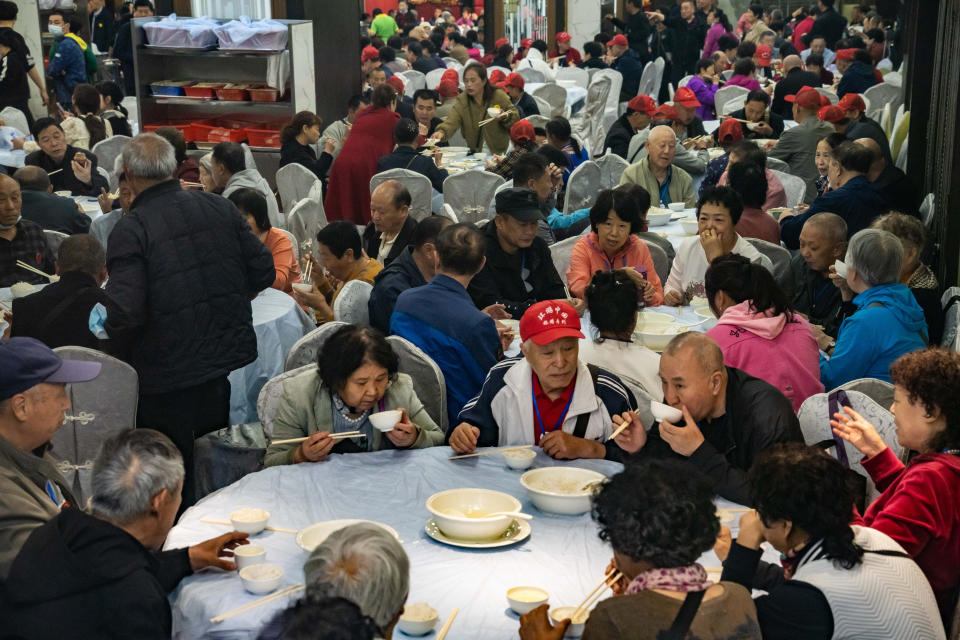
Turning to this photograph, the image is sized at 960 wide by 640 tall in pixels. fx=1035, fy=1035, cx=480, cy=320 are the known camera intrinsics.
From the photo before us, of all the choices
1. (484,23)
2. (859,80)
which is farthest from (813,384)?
(484,23)

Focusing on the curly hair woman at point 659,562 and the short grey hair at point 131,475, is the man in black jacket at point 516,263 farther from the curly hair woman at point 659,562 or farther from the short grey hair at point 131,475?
the curly hair woman at point 659,562

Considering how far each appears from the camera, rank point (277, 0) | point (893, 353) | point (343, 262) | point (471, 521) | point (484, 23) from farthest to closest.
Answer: point (484, 23) < point (277, 0) < point (343, 262) < point (893, 353) < point (471, 521)

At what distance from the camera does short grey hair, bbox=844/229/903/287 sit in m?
3.99

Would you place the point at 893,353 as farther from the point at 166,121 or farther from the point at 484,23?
the point at 484,23

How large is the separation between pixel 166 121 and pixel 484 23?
409 inches

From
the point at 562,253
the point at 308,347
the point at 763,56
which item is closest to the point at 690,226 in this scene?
the point at 562,253

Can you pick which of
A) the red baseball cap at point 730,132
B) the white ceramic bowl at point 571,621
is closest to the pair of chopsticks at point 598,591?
the white ceramic bowl at point 571,621

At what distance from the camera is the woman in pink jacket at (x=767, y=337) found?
143 inches

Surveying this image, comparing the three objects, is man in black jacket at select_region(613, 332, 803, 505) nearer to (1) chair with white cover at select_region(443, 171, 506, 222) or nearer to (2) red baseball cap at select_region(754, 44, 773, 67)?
(1) chair with white cover at select_region(443, 171, 506, 222)

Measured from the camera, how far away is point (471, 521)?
8.48 ft

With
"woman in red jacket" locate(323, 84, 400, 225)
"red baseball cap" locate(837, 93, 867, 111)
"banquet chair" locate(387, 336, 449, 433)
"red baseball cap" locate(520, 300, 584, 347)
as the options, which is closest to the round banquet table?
"red baseball cap" locate(520, 300, 584, 347)

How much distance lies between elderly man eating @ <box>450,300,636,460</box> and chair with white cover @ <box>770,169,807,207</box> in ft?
13.7

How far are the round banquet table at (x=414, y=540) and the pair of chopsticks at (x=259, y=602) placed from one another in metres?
0.01

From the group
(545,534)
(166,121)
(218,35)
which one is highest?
(218,35)
